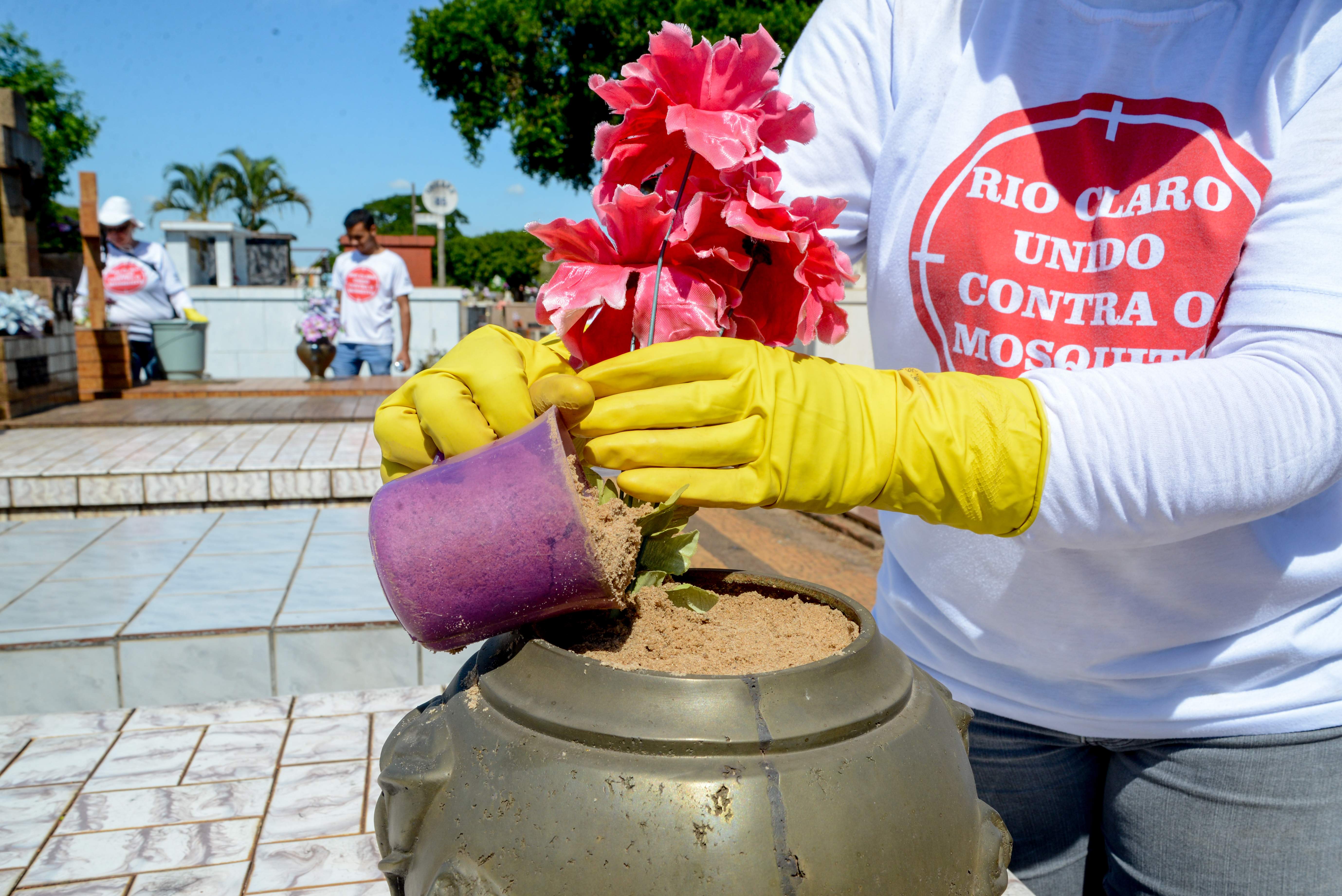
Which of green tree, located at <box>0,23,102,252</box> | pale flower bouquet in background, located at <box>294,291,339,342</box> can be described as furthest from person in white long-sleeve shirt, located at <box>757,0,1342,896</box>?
green tree, located at <box>0,23,102,252</box>

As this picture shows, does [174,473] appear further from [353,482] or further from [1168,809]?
[1168,809]

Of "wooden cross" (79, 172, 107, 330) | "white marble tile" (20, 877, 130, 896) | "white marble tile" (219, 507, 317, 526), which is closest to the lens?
"white marble tile" (20, 877, 130, 896)

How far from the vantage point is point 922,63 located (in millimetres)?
1264

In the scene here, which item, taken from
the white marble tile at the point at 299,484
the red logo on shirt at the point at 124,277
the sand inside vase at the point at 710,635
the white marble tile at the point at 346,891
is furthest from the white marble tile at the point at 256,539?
the red logo on shirt at the point at 124,277

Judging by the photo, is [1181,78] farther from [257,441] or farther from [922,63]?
[257,441]

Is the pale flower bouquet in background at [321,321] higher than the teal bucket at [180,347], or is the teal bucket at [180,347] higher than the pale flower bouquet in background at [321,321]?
the pale flower bouquet in background at [321,321]

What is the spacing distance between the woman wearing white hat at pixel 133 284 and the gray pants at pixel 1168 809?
7.93 metres

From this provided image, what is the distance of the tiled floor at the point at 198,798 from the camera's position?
1.61 metres

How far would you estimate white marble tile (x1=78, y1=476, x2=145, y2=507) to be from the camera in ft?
13.7

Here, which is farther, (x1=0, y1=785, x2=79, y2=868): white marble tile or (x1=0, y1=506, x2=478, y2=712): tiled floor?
(x1=0, y1=506, x2=478, y2=712): tiled floor

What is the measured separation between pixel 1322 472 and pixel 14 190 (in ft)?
32.4

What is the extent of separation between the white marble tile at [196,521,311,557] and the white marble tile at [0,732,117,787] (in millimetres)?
1353

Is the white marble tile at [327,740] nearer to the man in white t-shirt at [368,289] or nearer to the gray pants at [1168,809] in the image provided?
the gray pants at [1168,809]

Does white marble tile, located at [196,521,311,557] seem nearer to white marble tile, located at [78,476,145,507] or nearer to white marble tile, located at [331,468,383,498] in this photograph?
white marble tile, located at [331,468,383,498]
